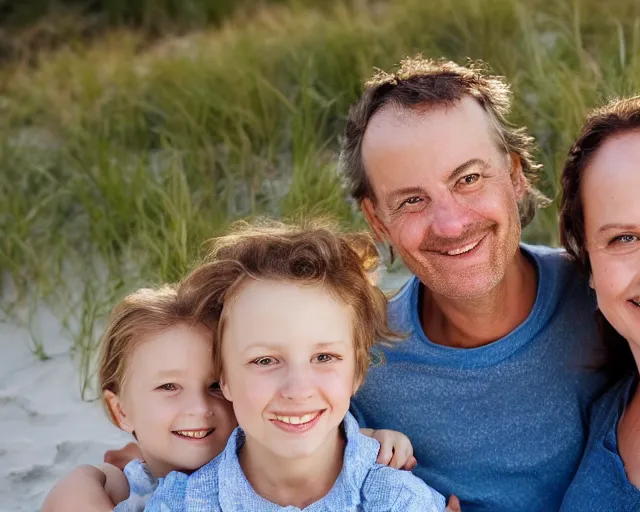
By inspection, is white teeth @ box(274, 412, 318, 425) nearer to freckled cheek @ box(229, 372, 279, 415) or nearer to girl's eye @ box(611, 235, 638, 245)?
freckled cheek @ box(229, 372, 279, 415)

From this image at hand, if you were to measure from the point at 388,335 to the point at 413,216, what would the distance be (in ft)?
1.10

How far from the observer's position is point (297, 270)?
2277 millimetres

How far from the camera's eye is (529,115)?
14.5 feet

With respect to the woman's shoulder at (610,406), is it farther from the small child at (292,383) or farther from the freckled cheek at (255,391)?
the freckled cheek at (255,391)

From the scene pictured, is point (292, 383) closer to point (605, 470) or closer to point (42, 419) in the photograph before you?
point (605, 470)

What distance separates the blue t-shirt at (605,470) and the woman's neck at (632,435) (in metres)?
0.01

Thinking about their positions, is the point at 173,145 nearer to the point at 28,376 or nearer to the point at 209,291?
the point at 28,376

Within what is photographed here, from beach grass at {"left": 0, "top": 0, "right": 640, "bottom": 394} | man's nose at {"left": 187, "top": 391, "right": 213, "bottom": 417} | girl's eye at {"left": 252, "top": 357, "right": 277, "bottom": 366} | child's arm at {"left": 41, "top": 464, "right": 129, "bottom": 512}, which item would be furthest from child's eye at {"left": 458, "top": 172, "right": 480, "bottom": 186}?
beach grass at {"left": 0, "top": 0, "right": 640, "bottom": 394}

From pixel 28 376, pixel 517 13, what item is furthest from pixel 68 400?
pixel 517 13

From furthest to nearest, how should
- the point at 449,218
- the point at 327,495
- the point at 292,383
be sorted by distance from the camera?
1. the point at 449,218
2. the point at 327,495
3. the point at 292,383

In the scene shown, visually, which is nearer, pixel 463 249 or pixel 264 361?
pixel 264 361

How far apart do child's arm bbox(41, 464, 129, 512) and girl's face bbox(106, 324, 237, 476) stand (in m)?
0.21

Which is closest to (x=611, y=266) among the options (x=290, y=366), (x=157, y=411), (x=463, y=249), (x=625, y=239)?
(x=625, y=239)

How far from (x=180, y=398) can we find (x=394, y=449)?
0.57m
